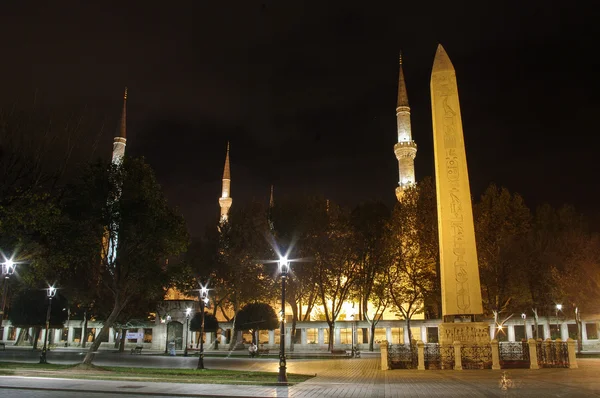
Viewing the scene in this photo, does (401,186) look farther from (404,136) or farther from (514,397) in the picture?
(514,397)

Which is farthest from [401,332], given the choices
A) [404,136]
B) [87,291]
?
[87,291]

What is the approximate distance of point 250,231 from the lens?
49.8m

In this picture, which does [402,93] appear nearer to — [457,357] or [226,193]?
[226,193]

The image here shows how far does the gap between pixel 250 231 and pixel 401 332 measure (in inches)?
801

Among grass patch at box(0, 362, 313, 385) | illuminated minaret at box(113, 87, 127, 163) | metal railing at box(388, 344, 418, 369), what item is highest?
illuminated minaret at box(113, 87, 127, 163)

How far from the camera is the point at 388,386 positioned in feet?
57.8

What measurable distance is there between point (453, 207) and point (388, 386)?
1012 cm

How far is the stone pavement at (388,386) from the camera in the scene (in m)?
15.3

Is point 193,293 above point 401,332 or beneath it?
above

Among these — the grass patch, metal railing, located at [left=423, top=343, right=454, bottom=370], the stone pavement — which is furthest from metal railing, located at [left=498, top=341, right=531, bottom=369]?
the grass patch

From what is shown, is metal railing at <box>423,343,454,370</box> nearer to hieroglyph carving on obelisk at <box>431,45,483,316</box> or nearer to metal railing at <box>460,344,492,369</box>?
metal railing at <box>460,344,492,369</box>

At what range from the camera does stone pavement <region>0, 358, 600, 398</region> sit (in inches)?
601

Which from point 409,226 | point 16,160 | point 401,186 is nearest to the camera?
point 16,160

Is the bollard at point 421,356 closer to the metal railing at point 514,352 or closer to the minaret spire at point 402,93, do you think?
the metal railing at point 514,352
